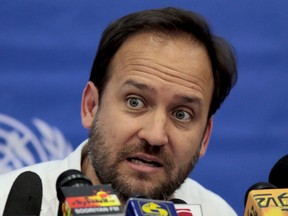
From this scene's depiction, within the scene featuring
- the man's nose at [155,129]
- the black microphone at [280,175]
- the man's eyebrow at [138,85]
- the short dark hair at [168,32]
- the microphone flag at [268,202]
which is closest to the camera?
the microphone flag at [268,202]

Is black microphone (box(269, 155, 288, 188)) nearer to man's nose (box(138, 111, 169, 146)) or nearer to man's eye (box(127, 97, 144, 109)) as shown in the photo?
man's nose (box(138, 111, 169, 146))

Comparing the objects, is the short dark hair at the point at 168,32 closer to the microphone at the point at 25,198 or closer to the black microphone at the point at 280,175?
the black microphone at the point at 280,175

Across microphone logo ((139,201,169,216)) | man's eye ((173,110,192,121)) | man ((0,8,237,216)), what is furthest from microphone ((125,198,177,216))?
man's eye ((173,110,192,121))

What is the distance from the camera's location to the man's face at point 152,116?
1.73 metres

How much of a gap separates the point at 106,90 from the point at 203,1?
0.75 m

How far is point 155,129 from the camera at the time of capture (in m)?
1.70

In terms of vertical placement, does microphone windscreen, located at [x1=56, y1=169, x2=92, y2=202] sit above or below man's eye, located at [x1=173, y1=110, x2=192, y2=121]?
below

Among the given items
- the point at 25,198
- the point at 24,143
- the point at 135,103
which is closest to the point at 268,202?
the point at 25,198

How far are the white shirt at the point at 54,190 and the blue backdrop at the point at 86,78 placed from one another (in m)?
0.14

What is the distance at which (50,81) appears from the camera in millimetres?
2447

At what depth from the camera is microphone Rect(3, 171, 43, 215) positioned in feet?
3.91

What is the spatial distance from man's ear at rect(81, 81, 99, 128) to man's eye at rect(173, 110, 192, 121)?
28cm

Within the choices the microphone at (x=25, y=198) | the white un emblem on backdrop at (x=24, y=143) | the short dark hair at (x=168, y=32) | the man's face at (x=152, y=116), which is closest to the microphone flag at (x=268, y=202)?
the microphone at (x=25, y=198)

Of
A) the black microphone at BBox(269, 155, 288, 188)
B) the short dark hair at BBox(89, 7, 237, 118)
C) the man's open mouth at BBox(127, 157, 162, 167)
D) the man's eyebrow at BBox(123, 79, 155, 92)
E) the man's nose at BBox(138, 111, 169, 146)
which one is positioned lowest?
the man's open mouth at BBox(127, 157, 162, 167)
